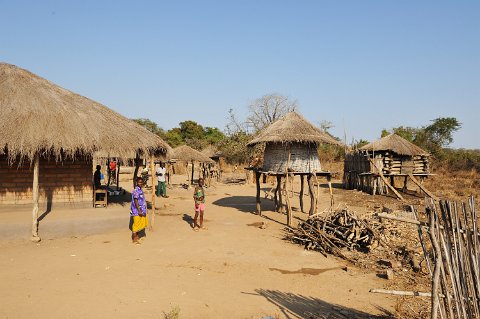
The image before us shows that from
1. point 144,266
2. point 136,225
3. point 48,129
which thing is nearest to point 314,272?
point 144,266

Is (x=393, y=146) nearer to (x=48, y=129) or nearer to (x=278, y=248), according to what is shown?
(x=278, y=248)

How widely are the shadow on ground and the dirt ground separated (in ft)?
0.06

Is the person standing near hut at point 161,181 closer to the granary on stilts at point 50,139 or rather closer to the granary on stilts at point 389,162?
the granary on stilts at point 50,139

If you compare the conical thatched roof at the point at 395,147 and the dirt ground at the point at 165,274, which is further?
the conical thatched roof at the point at 395,147

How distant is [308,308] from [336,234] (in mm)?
4370

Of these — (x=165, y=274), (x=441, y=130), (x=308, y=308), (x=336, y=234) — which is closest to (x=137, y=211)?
(x=165, y=274)

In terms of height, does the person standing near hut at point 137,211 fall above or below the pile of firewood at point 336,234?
above

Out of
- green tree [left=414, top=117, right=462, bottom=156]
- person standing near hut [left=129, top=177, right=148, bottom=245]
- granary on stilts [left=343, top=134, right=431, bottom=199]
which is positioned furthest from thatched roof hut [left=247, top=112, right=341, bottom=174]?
green tree [left=414, top=117, right=462, bottom=156]

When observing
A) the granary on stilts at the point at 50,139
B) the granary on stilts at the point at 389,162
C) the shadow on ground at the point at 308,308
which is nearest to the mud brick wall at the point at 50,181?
the granary on stilts at the point at 50,139

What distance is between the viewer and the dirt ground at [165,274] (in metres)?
5.78

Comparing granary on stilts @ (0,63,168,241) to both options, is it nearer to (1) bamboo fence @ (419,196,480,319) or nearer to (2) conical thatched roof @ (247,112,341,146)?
(2) conical thatched roof @ (247,112,341,146)

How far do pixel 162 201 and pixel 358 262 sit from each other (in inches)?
433

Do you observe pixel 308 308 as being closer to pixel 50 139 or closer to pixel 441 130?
pixel 50 139

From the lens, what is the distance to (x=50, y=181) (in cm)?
1139
